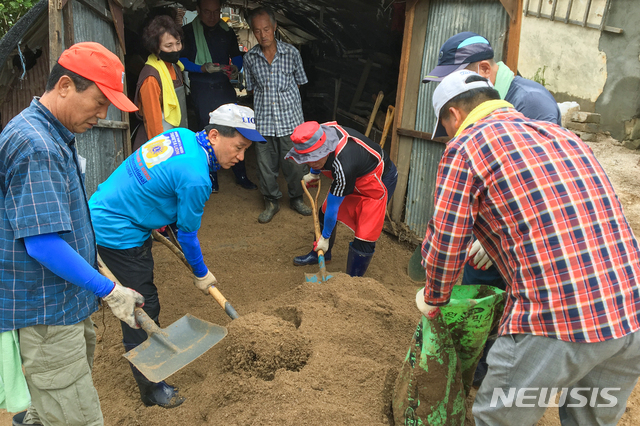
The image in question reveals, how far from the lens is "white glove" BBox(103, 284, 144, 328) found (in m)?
1.92

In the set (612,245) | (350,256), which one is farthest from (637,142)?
(612,245)

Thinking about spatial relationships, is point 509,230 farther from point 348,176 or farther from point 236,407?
point 348,176

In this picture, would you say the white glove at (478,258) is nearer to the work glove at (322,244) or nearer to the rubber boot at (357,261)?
the rubber boot at (357,261)

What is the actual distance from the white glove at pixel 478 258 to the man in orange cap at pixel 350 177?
4.35ft

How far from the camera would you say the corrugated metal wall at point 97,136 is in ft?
11.7

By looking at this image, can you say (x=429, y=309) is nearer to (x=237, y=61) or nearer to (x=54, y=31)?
(x=54, y=31)

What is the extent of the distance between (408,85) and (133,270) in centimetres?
360

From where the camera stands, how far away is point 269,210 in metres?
5.46

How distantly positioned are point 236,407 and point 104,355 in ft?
4.45

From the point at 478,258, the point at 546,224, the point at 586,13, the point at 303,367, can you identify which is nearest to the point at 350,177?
the point at 478,258

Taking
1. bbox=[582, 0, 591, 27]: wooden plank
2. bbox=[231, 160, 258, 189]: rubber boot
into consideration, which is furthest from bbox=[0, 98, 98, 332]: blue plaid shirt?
bbox=[582, 0, 591, 27]: wooden plank

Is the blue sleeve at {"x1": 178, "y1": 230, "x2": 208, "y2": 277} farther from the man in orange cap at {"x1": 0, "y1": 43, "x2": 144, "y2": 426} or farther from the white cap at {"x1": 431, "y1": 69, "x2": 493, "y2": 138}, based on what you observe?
A: the white cap at {"x1": 431, "y1": 69, "x2": 493, "y2": 138}

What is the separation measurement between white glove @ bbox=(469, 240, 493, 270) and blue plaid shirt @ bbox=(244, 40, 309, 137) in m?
3.23

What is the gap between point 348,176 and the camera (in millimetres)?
3588
